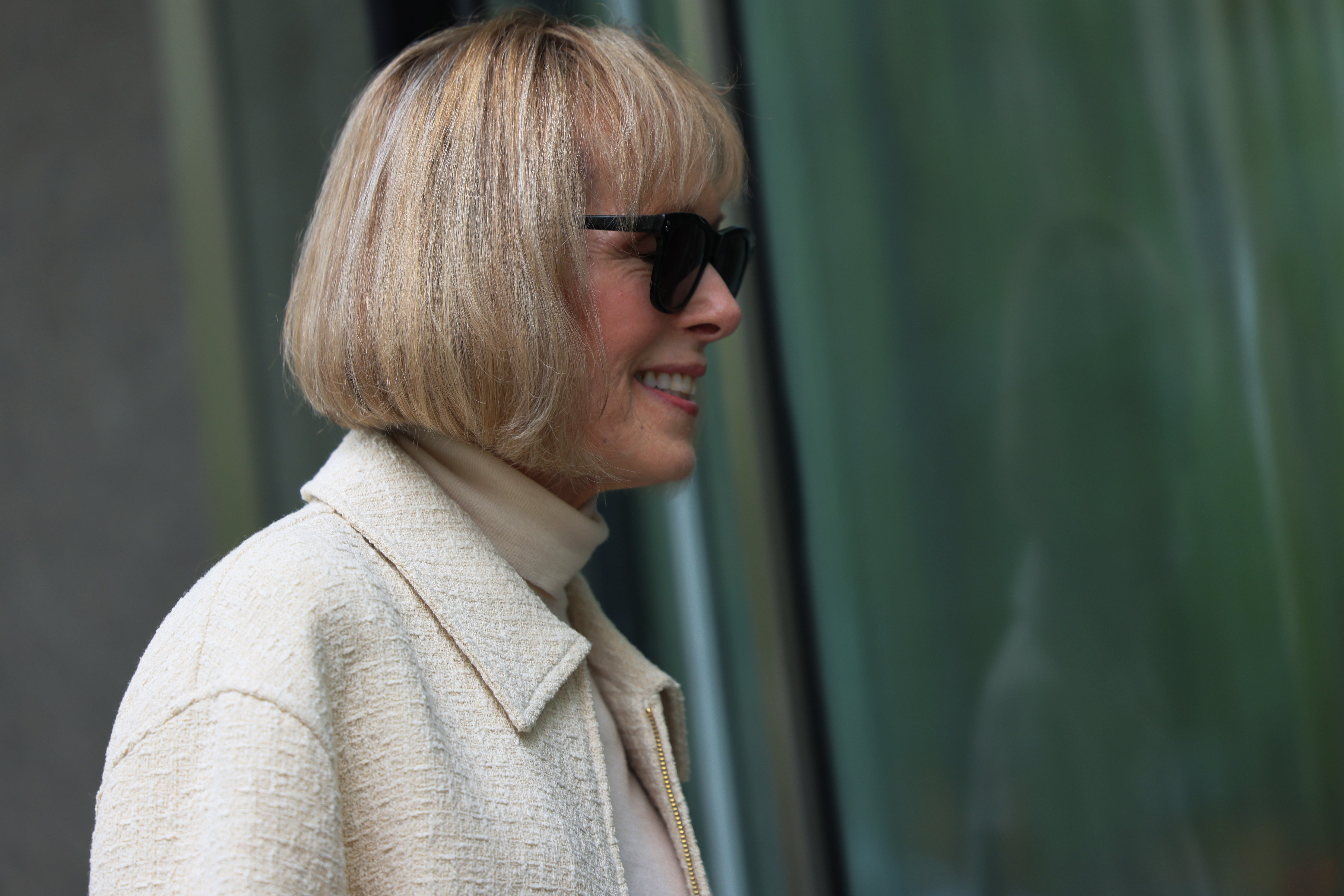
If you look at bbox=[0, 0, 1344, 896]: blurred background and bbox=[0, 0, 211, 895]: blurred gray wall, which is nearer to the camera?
bbox=[0, 0, 1344, 896]: blurred background

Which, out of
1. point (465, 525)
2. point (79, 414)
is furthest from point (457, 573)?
point (79, 414)

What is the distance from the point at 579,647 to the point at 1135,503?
117 cm

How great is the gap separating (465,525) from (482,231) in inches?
12.2

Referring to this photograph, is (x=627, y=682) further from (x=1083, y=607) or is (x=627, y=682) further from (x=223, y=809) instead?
(x=1083, y=607)

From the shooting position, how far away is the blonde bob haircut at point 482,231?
1.12m

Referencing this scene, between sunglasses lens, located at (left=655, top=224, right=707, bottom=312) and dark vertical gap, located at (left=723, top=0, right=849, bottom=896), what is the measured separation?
0.96 m

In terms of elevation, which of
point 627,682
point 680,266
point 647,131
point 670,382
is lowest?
point 627,682

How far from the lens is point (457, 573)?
1.06m

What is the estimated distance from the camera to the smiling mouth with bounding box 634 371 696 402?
1289 millimetres

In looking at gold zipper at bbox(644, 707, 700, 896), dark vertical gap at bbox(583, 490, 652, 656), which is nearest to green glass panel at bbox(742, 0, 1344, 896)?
dark vertical gap at bbox(583, 490, 652, 656)

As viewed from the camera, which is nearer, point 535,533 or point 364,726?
point 364,726

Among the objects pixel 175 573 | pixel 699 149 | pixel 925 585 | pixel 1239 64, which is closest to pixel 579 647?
pixel 699 149

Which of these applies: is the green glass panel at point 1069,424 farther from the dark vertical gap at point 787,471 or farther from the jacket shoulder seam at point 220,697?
the jacket shoulder seam at point 220,697

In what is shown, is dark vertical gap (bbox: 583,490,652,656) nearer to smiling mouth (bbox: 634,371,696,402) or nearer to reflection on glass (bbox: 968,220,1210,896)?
reflection on glass (bbox: 968,220,1210,896)
